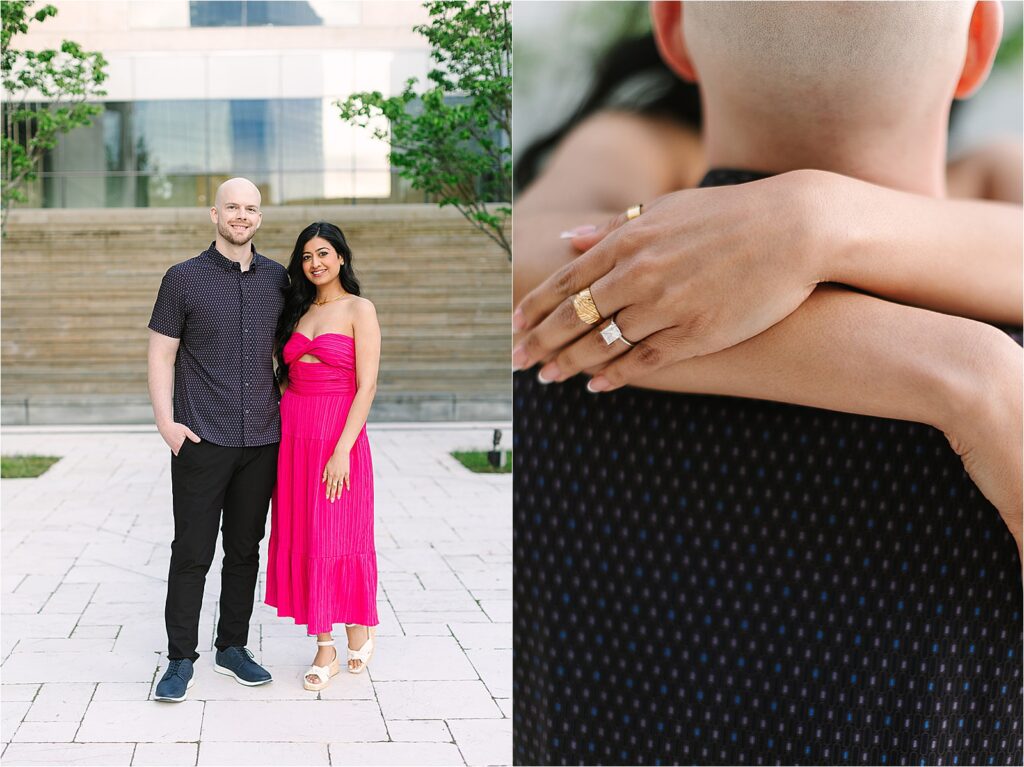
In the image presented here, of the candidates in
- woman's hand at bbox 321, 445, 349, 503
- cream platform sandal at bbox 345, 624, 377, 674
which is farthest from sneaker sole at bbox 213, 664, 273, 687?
woman's hand at bbox 321, 445, 349, 503

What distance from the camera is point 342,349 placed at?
3277mm

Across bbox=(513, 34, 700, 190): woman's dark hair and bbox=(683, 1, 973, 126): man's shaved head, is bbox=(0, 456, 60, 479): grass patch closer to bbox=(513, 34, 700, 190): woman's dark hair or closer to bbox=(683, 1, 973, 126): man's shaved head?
bbox=(513, 34, 700, 190): woman's dark hair

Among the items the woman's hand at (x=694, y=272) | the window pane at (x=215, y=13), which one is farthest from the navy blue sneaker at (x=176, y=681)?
the window pane at (x=215, y=13)

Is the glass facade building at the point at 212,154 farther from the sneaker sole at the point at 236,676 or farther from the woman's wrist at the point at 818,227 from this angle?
the woman's wrist at the point at 818,227

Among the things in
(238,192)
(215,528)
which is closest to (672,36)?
(238,192)

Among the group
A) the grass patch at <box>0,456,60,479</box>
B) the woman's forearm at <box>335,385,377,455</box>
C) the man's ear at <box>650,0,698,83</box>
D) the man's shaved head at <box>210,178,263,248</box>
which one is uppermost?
the man's ear at <box>650,0,698,83</box>

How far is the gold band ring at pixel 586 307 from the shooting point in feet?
5.72

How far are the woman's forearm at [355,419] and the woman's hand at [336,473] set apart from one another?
0.02 m

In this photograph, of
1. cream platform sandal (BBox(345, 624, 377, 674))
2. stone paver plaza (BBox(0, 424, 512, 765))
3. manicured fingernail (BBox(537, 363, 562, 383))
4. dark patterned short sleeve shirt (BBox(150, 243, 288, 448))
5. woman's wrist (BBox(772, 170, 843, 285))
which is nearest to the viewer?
woman's wrist (BBox(772, 170, 843, 285))

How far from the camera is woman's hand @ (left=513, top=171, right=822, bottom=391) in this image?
1.64m

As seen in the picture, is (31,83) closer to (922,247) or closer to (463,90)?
(463,90)

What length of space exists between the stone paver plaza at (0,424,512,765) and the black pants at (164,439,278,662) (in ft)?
0.72

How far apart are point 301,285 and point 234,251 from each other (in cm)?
23

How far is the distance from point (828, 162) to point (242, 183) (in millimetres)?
2019
